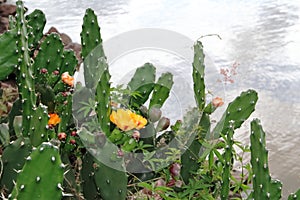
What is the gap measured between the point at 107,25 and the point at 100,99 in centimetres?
310

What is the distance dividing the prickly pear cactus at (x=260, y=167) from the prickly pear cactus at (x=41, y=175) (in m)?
0.39

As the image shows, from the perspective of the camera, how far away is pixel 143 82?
1.83 meters

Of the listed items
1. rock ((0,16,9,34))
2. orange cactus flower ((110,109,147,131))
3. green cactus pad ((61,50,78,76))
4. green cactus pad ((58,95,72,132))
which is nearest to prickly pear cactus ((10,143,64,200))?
orange cactus flower ((110,109,147,131))

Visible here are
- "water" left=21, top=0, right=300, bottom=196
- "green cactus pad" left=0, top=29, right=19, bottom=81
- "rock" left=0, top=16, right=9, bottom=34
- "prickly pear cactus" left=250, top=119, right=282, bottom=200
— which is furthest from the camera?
"rock" left=0, top=16, right=9, bottom=34

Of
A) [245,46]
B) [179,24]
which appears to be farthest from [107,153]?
[179,24]

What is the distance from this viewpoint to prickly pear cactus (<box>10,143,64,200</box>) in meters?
0.95

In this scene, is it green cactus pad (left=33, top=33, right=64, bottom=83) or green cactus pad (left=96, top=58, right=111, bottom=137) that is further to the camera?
green cactus pad (left=33, top=33, right=64, bottom=83)

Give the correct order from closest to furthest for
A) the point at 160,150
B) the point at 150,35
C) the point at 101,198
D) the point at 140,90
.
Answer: the point at 101,198 < the point at 160,150 < the point at 140,90 < the point at 150,35

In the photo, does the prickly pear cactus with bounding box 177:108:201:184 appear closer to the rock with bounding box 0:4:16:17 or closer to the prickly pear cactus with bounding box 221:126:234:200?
the prickly pear cactus with bounding box 221:126:234:200

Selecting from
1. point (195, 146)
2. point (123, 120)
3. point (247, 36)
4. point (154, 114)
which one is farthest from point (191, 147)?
point (247, 36)

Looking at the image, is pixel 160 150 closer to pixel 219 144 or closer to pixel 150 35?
pixel 219 144

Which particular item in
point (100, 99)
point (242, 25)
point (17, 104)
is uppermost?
point (100, 99)

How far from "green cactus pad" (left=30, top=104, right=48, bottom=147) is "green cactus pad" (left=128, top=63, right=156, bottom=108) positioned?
0.50 metres

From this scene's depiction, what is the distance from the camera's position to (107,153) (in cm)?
136
